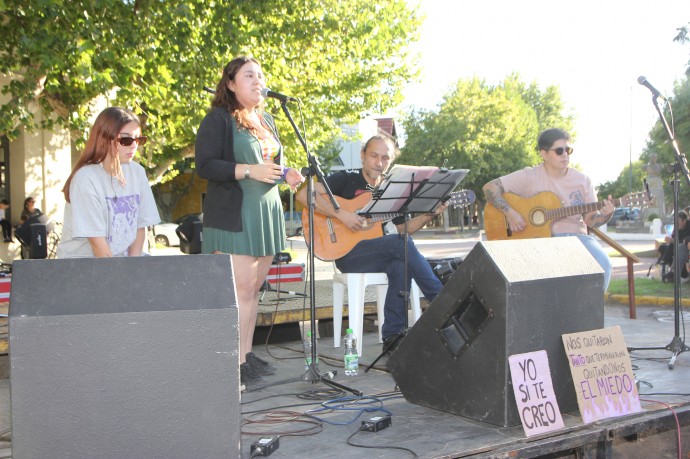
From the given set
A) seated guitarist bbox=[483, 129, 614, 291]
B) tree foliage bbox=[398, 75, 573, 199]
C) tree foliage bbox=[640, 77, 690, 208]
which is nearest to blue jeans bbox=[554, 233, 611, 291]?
seated guitarist bbox=[483, 129, 614, 291]

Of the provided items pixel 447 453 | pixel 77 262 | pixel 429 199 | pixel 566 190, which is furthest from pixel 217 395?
pixel 566 190

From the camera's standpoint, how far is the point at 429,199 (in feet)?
15.6

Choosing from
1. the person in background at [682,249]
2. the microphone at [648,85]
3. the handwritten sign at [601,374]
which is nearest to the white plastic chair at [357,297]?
the handwritten sign at [601,374]

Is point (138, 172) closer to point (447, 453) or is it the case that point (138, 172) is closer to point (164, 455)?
point (164, 455)

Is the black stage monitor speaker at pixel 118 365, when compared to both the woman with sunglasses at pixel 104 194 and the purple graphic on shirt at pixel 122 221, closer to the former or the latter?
the woman with sunglasses at pixel 104 194

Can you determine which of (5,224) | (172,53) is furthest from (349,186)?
(5,224)

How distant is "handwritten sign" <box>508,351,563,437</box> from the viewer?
10.1 feet

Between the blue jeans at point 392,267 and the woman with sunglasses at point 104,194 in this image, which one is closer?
the woman with sunglasses at point 104,194

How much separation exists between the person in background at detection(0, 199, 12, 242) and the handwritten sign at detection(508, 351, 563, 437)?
12.8m

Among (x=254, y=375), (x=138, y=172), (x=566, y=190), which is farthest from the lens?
(x=566, y=190)

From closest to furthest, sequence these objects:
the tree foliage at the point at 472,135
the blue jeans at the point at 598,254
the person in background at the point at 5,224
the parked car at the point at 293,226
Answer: the blue jeans at the point at 598,254
the parked car at the point at 293,226
the person in background at the point at 5,224
the tree foliage at the point at 472,135

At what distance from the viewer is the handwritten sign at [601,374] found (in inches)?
130

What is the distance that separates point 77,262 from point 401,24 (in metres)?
13.4

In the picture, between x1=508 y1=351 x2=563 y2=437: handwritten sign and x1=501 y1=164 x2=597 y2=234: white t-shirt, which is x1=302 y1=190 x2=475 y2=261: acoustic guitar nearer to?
x1=501 y1=164 x2=597 y2=234: white t-shirt
